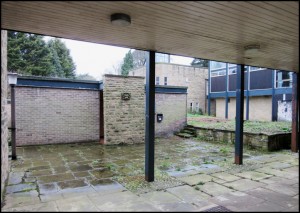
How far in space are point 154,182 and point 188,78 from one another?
20.9 m

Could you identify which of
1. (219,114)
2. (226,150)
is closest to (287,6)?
(226,150)

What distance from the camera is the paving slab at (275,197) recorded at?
3754 mm

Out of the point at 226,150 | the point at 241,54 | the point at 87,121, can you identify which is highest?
the point at 241,54

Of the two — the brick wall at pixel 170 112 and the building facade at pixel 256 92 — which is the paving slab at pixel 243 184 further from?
the building facade at pixel 256 92

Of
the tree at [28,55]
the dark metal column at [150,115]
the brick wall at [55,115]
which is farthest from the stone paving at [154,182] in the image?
the tree at [28,55]

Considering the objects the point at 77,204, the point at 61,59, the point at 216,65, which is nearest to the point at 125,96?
the point at 77,204

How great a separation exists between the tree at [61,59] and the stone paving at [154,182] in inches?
849

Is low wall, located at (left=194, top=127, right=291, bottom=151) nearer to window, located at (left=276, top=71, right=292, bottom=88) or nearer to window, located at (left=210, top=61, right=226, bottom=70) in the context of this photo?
window, located at (left=276, top=71, right=292, bottom=88)

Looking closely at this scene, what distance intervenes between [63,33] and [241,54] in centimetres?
356

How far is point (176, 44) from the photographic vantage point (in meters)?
4.38

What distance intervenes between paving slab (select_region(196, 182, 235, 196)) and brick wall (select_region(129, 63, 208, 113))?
19.5 meters

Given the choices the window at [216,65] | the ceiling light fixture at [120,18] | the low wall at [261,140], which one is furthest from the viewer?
the window at [216,65]

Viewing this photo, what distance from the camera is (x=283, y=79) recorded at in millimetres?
17344

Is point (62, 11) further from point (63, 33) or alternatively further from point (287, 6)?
point (287, 6)
